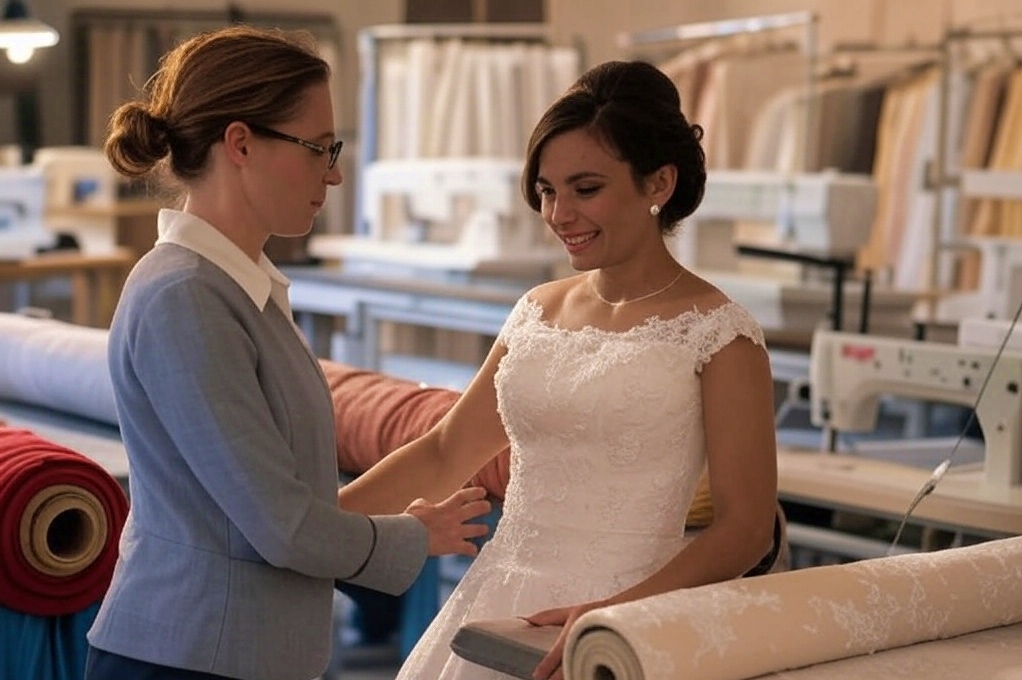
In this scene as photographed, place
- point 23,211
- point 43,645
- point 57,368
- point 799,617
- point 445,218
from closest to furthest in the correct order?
point 799,617 < point 43,645 < point 57,368 < point 445,218 < point 23,211

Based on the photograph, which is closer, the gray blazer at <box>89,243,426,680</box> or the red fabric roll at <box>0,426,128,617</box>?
the gray blazer at <box>89,243,426,680</box>

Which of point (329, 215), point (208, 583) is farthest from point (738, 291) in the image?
point (329, 215)

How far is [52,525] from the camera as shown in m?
2.55

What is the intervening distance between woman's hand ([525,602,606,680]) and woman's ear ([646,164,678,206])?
490mm

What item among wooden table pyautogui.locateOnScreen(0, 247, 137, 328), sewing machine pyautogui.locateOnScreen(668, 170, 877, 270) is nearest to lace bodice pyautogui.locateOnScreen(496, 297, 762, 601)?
sewing machine pyautogui.locateOnScreen(668, 170, 877, 270)

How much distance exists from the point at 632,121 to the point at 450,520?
50 cm

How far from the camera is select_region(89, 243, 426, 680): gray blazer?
5.40ft

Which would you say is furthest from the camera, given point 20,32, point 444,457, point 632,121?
point 20,32

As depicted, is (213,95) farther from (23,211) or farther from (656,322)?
(23,211)

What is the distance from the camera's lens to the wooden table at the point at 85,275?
22.1ft

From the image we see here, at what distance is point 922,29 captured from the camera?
26.0 feet

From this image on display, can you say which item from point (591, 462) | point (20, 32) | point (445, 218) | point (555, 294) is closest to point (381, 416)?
point (555, 294)

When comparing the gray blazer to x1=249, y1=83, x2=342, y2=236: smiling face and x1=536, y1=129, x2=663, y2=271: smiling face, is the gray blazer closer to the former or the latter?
x1=249, y1=83, x2=342, y2=236: smiling face

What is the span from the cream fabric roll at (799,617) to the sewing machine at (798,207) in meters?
2.72
